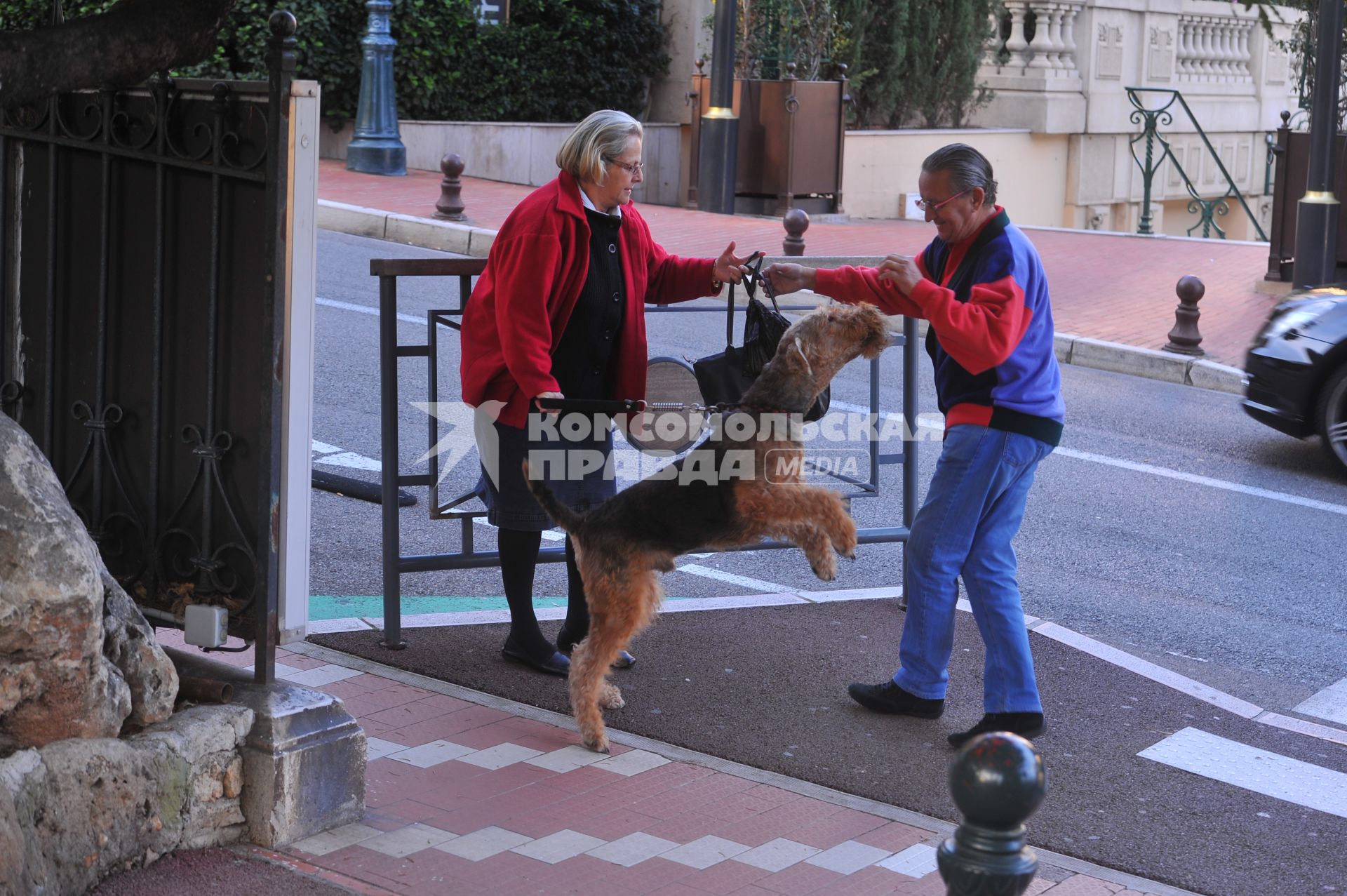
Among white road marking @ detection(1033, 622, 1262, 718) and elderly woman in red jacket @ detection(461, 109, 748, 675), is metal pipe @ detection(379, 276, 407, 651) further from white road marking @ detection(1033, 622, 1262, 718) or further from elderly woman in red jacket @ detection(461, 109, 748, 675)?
white road marking @ detection(1033, 622, 1262, 718)

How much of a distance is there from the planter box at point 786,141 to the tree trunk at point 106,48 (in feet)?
49.9

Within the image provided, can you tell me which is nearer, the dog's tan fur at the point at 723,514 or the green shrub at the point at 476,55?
the dog's tan fur at the point at 723,514

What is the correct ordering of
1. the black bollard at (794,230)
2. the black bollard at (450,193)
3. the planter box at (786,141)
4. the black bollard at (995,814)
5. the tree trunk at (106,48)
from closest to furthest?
the black bollard at (995,814)
the tree trunk at (106,48)
the black bollard at (794,230)
the black bollard at (450,193)
the planter box at (786,141)

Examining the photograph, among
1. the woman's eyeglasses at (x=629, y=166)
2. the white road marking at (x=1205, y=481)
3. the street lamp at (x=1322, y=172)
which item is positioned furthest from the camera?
the street lamp at (x=1322, y=172)

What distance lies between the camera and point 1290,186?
16141 millimetres

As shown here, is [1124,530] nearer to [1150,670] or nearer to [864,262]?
[1150,670]

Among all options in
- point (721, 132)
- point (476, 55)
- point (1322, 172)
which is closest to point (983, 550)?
point (1322, 172)

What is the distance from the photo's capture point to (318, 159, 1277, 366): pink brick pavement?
1430 cm

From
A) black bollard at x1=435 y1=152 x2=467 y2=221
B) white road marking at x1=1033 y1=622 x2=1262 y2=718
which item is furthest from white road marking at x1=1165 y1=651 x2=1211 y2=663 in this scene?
black bollard at x1=435 y1=152 x2=467 y2=221

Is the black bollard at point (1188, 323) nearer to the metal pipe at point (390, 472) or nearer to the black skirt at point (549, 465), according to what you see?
the black skirt at point (549, 465)

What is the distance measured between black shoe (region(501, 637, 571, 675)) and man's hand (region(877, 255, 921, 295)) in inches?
73.7

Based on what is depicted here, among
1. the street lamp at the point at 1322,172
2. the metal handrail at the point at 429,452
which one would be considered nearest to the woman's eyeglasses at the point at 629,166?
the metal handrail at the point at 429,452

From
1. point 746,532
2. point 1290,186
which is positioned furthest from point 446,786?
point 1290,186

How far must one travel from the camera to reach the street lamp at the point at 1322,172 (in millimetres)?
13484
